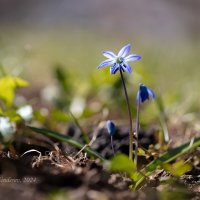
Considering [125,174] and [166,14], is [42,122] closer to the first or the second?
[125,174]

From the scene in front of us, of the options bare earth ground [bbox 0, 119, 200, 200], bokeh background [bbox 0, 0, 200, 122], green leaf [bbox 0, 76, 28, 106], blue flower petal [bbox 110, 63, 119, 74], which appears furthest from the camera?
bokeh background [bbox 0, 0, 200, 122]

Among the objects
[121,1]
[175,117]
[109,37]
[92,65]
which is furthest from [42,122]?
[121,1]

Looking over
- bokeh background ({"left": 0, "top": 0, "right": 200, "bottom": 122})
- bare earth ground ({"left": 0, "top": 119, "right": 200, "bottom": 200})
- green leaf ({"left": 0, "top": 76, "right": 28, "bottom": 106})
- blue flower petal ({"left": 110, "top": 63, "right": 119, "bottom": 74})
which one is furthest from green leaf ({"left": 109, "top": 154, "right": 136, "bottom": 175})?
bokeh background ({"left": 0, "top": 0, "right": 200, "bottom": 122})

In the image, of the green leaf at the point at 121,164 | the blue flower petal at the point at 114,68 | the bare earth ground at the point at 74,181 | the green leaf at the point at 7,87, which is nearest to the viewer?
the bare earth ground at the point at 74,181

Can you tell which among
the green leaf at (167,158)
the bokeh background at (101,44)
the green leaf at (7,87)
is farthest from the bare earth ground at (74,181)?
the bokeh background at (101,44)

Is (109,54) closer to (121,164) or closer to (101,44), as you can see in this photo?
(121,164)

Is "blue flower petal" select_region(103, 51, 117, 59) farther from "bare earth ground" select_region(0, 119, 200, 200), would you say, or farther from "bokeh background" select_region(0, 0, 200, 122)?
"bokeh background" select_region(0, 0, 200, 122)

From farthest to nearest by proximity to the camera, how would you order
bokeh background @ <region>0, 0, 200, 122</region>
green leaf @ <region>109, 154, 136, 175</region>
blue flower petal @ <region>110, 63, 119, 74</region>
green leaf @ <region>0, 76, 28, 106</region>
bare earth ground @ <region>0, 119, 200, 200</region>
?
bokeh background @ <region>0, 0, 200, 122</region> → green leaf @ <region>0, 76, 28, 106</region> → blue flower petal @ <region>110, 63, 119, 74</region> → green leaf @ <region>109, 154, 136, 175</region> → bare earth ground @ <region>0, 119, 200, 200</region>

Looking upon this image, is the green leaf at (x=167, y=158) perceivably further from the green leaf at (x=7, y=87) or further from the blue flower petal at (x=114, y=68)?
the green leaf at (x=7, y=87)

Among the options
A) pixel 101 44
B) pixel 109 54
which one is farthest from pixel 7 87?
pixel 101 44
